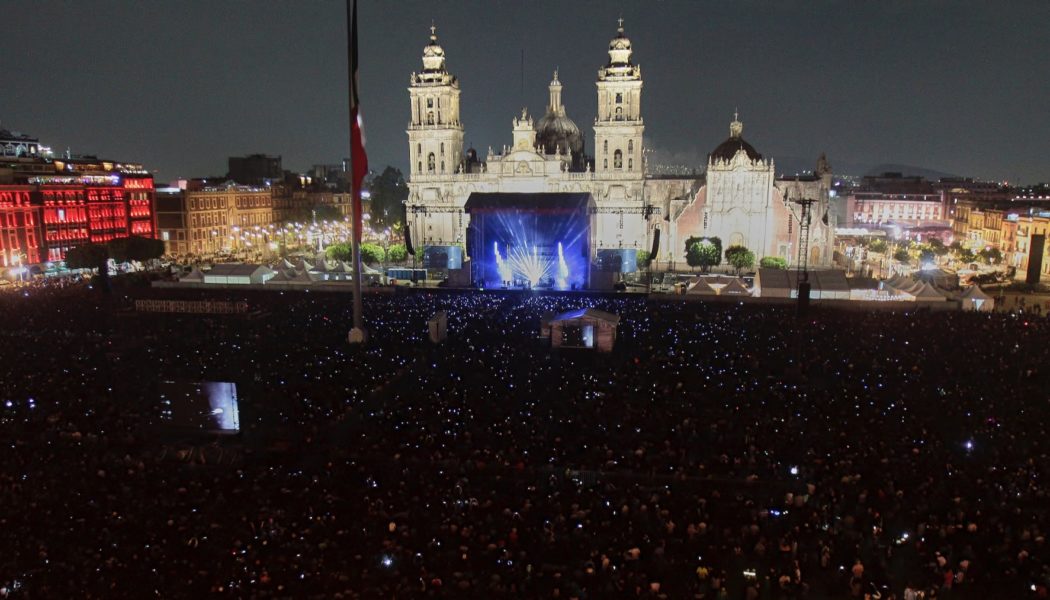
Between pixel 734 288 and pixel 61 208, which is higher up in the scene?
pixel 61 208

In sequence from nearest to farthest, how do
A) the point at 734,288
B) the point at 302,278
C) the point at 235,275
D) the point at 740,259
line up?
the point at 734,288 → the point at 235,275 → the point at 302,278 → the point at 740,259

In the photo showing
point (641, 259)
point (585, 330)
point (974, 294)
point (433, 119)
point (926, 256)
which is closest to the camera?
point (585, 330)

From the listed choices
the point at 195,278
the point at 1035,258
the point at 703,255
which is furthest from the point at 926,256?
the point at 195,278

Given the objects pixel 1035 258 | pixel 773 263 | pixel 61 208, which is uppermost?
pixel 61 208

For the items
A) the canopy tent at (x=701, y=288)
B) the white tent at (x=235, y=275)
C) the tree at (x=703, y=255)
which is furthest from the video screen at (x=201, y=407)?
the tree at (x=703, y=255)

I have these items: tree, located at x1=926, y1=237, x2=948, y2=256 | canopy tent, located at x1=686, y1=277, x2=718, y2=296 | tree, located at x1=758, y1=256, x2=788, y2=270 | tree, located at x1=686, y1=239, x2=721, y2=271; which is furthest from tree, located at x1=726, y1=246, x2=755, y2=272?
tree, located at x1=926, y1=237, x2=948, y2=256

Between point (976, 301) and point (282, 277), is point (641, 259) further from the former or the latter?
point (282, 277)

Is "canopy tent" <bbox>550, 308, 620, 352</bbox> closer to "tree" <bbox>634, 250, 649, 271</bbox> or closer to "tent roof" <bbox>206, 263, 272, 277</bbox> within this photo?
"tent roof" <bbox>206, 263, 272, 277</bbox>

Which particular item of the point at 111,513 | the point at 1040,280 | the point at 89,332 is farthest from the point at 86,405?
the point at 1040,280
